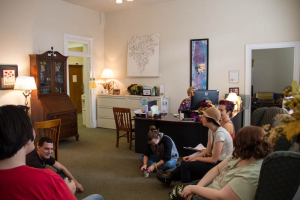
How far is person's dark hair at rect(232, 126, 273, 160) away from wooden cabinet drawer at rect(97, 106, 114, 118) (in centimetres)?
614

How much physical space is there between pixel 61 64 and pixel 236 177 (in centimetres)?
557

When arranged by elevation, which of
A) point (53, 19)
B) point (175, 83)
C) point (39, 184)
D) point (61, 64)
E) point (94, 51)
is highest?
point (53, 19)

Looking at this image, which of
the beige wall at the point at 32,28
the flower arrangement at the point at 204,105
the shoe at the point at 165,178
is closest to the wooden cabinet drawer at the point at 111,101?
A: the beige wall at the point at 32,28

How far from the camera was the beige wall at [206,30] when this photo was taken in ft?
19.4

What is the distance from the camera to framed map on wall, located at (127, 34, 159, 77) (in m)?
7.30

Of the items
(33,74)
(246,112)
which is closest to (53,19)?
(33,74)

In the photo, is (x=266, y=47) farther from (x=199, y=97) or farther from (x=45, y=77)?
(x=45, y=77)

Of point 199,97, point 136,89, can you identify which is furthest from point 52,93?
point 199,97

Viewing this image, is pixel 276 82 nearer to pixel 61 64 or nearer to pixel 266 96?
pixel 266 96

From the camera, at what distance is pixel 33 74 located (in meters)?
5.87

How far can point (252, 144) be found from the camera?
71.1 inches

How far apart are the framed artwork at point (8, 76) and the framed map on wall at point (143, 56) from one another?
318 cm

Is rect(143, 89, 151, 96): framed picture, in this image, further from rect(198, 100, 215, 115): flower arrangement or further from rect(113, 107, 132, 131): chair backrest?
rect(198, 100, 215, 115): flower arrangement

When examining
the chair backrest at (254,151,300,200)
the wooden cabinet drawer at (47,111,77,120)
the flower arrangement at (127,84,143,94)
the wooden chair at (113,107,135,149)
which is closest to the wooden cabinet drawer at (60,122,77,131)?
the wooden cabinet drawer at (47,111,77,120)
